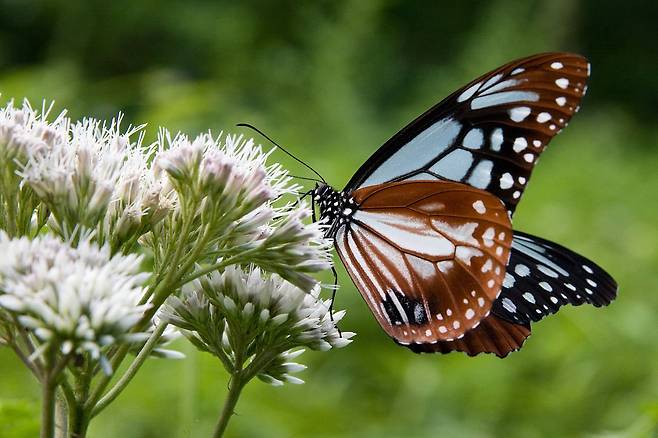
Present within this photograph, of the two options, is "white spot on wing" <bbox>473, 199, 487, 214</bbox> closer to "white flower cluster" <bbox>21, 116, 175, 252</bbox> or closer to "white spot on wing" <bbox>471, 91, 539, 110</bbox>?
"white spot on wing" <bbox>471, 91, 539, 110</bbox>

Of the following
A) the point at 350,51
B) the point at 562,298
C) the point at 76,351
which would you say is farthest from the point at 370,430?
the point at 350,51

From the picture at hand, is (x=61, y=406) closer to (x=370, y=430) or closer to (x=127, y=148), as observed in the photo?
(x=127, y=148)

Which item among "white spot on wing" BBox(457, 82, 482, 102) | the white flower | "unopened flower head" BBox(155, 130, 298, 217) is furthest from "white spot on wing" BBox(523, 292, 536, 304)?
the white flower

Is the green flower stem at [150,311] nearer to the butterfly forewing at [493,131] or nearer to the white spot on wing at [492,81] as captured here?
the butterfly forewing at [493,131]

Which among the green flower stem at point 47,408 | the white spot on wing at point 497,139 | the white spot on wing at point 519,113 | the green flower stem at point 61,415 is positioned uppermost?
the white spot on wing at point 519,113

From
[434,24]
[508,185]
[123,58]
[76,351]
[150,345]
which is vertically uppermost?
[434,24]

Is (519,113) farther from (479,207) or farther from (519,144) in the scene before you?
(479,207)

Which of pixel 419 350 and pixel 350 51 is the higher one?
pixel 350 51

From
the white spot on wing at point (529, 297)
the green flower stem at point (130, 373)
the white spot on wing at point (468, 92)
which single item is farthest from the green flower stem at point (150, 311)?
the white spot on wing at point (529, 297)
